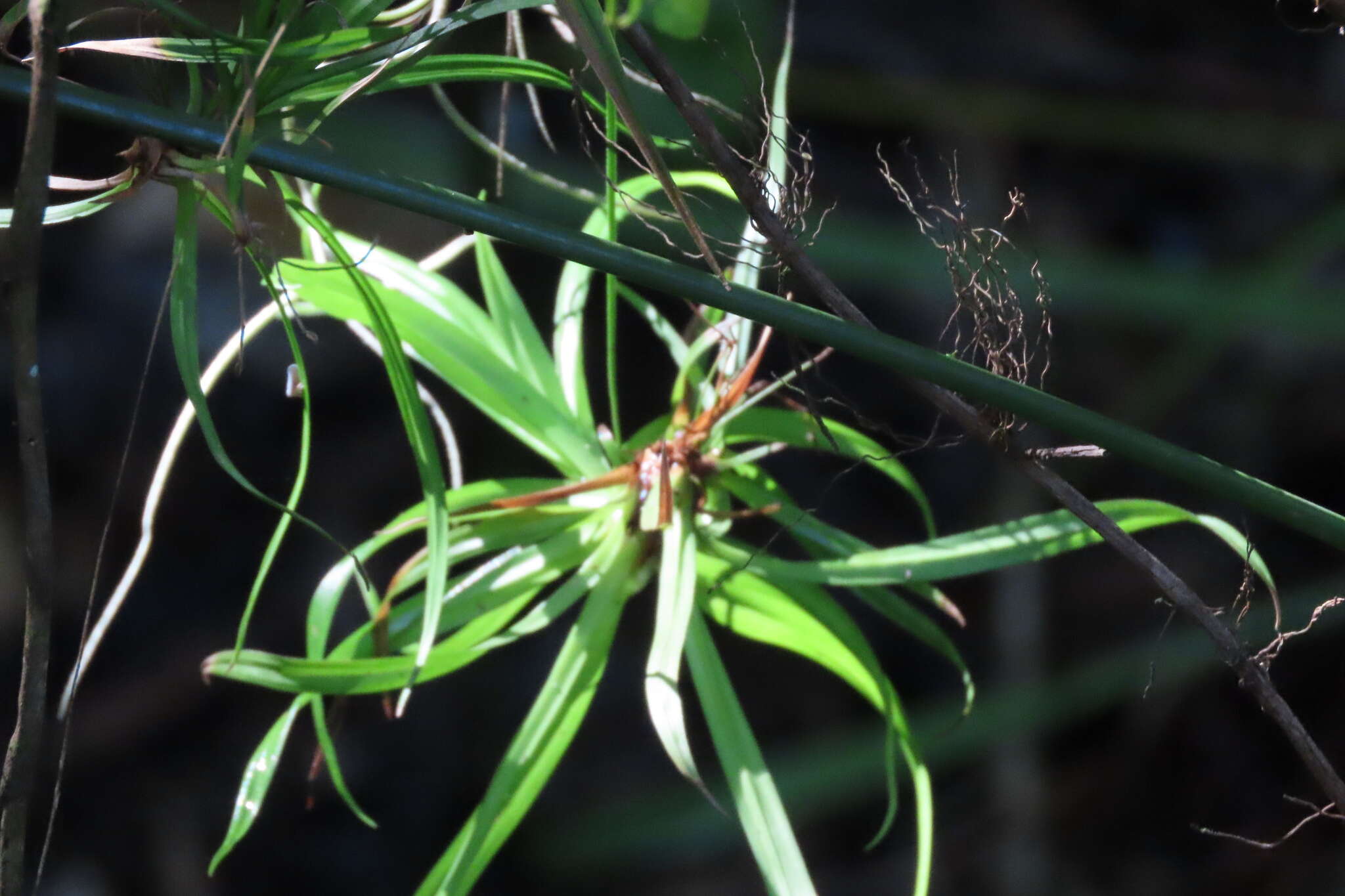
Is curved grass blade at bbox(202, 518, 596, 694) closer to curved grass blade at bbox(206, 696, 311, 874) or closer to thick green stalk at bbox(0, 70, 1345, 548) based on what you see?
curved grass blade at bbox(206, 696, 311, 874)

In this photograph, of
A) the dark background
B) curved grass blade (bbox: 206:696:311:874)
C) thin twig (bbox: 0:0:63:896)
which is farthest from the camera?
the dark background

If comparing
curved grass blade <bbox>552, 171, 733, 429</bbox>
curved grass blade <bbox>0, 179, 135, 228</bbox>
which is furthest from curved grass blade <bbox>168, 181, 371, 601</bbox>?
curved grass blade <bbox>552, 171, 733, 429</bbox>

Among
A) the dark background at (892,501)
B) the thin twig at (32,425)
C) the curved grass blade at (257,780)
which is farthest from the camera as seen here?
the dark background at (892,501)

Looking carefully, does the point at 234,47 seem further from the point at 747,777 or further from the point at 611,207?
the point at 747,777

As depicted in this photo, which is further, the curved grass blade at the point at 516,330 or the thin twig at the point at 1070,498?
the curved grass blade at the point at 516,330

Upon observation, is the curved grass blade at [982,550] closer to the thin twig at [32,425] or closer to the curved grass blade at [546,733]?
the curved grass blade at [546,733]

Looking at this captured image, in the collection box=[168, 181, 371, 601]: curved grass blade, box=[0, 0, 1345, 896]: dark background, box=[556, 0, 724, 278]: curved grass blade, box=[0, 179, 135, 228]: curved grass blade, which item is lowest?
box=[0, 0, 1345, 896]: dark background

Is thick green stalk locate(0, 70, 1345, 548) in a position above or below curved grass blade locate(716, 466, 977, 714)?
above

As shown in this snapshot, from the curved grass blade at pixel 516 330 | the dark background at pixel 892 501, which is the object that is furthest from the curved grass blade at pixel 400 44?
the dark background at pixel 892 501
